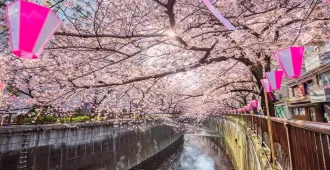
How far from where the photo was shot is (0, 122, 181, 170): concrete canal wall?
10.2 metres

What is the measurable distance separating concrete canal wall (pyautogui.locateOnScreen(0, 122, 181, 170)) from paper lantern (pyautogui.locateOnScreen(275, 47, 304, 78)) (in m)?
11.0

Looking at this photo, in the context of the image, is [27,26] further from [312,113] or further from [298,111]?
[298,111]

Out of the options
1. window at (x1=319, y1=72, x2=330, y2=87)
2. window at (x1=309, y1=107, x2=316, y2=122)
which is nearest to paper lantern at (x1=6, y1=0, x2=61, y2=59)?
window at (x1=319, y1=72, x2=330, y2=87)

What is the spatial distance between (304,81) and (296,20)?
1862 centimetres

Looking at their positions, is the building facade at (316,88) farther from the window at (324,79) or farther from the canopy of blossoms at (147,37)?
the canopy of blossoms at (147,37)

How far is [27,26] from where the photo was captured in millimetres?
2434

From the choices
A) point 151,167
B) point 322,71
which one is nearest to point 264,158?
point 322,71

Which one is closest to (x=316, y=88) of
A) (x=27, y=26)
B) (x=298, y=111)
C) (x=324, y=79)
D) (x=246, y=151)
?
(x=324, y=79)

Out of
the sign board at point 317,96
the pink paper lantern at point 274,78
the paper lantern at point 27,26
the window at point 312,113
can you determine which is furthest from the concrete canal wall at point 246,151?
the window at point 312,113

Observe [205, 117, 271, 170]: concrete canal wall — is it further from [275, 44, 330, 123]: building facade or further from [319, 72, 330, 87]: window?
[319, 72, 330, 87]: window

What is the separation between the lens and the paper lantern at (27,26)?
238 centimetres

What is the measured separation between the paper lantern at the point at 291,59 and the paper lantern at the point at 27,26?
4.20 metres

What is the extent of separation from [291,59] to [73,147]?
13.6 m

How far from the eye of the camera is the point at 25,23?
242 cm
